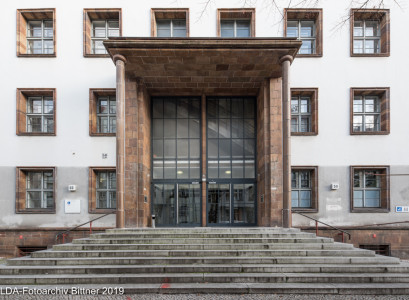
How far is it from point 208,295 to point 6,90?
12.1 metres

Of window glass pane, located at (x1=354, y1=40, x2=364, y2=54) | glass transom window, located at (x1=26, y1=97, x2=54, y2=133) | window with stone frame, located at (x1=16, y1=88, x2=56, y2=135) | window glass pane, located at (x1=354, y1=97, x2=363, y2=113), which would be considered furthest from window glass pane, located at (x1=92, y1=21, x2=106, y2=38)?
window glass pane, located at (x1=354, y1=97, x2=363, y2=113)

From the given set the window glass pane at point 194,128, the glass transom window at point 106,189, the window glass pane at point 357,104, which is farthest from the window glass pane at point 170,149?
the window glass pane at point 357,104

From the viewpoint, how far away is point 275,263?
7422mm

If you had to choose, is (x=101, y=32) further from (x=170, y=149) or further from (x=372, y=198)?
(x=372, y=198)

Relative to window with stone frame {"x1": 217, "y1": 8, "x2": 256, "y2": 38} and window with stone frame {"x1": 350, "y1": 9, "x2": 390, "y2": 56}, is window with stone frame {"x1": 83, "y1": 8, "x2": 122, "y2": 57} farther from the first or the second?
window with stone frame {"x1": 350, "y1": 9, "x2": 390, "y2": 56}

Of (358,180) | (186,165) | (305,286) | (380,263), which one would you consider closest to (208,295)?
(305,286)

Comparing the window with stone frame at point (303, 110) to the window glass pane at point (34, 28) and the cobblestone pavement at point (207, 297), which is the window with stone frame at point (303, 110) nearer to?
the cobblestone pavement at point (207, 297)

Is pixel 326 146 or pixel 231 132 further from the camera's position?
pixel 231 132

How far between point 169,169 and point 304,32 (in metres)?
8.90

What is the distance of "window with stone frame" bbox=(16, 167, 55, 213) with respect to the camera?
11906mm

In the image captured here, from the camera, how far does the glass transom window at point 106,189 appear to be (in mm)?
12104

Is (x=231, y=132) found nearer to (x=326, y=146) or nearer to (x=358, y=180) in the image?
(x=326, y=146)

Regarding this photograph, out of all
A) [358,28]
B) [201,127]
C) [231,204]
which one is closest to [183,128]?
[201,127]

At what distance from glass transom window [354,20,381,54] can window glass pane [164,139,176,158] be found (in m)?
9.40
